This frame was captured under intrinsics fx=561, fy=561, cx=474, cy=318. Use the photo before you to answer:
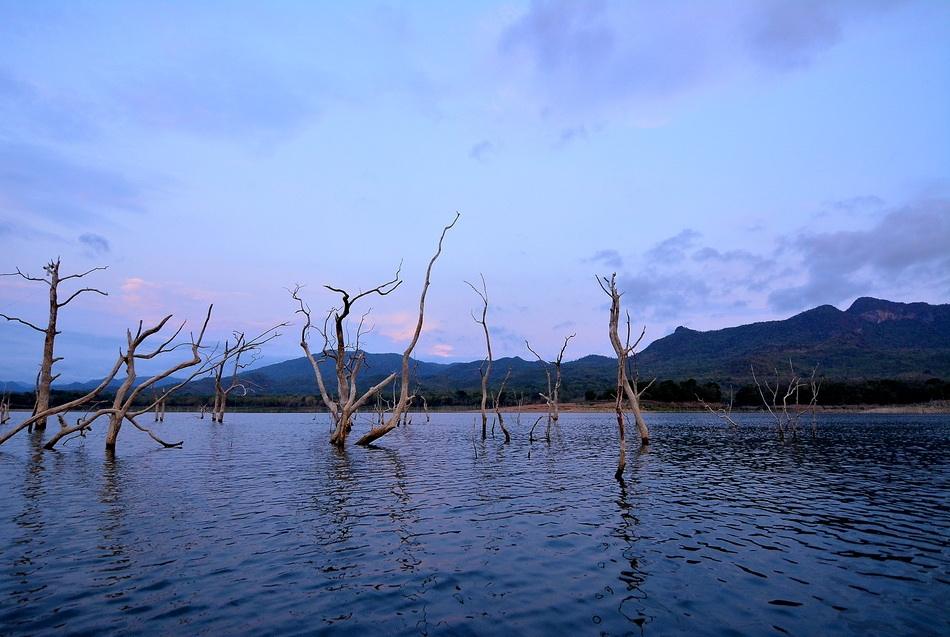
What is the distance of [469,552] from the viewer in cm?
1277

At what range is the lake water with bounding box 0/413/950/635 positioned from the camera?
8945mm

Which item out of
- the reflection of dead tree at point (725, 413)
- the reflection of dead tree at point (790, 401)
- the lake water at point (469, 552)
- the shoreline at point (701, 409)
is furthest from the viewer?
the shoreline at point (701, 409)

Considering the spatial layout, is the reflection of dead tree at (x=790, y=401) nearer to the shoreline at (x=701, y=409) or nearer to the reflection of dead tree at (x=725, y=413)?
the reflection of dead tree at (x=725, y=413)

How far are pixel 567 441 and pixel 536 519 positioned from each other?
105ft

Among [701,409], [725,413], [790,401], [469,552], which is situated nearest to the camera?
[469,552]

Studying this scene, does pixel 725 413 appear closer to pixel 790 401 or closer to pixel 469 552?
pixel 469 552

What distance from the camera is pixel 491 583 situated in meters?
10.7

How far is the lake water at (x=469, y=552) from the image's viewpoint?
895 centimetres

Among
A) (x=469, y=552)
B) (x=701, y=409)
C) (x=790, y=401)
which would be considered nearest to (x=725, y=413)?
(x=469, y=552)

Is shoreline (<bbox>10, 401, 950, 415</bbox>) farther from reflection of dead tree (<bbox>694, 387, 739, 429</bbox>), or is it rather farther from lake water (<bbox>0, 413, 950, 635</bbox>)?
lake water (<bbox>0, 413, 950, 635</bbox>)

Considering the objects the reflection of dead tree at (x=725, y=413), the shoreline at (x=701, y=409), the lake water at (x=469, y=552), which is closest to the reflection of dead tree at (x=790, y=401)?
the reflection of dead tree at (x=725, y=413)

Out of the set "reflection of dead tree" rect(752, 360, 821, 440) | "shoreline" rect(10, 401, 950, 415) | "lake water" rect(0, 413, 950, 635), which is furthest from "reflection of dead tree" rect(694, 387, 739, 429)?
"shoreline" rect(10, 401, 950, 415)

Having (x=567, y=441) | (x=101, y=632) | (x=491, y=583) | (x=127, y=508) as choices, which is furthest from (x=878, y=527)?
(x=567, y=441)

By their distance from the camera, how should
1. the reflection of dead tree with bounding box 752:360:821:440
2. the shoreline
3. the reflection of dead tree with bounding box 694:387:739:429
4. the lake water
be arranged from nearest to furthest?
the lake water, the reflection of dead tree with bounding box 694:387:739:429, the reflection of dead tree with bounding box 752:360:821:440, the shoreline
